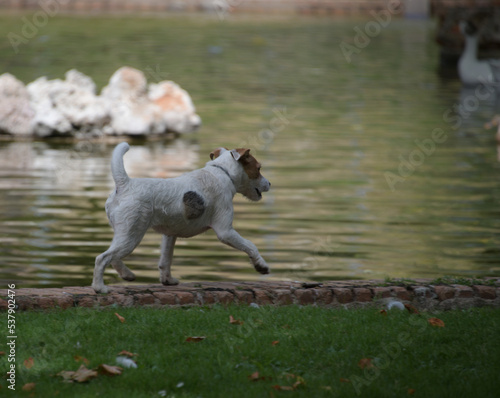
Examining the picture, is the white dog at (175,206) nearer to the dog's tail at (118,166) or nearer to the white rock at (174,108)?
the dog's tail at (118,166)

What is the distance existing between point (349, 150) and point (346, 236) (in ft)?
20.2

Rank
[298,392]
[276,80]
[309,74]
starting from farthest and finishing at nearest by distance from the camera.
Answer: [309,74] → [276,80] → [298,392]

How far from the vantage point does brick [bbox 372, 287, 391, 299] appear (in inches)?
273

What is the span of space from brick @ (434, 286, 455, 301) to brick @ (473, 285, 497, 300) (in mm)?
213

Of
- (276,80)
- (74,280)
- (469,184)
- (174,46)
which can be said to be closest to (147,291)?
(74,280)

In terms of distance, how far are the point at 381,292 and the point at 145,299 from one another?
1856mm

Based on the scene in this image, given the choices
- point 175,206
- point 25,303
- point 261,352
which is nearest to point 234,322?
point 261,352

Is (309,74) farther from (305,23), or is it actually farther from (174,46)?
(305,23)

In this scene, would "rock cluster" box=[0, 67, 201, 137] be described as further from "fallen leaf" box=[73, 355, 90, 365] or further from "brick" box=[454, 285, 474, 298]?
"fallen leaf" box=[73, 355, 90, 365]

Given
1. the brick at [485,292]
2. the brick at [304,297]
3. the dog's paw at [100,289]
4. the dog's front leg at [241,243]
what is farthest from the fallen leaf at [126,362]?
the brick at [485,292]

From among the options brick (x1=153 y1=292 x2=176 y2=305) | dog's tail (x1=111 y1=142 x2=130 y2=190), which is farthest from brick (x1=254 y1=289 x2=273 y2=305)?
dog's tail (x1=111 y1=142 x2=130 y2=190)

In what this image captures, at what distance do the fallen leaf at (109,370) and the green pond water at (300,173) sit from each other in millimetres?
3283

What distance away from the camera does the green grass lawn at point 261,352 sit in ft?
16.3

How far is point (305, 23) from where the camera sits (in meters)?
51.1
